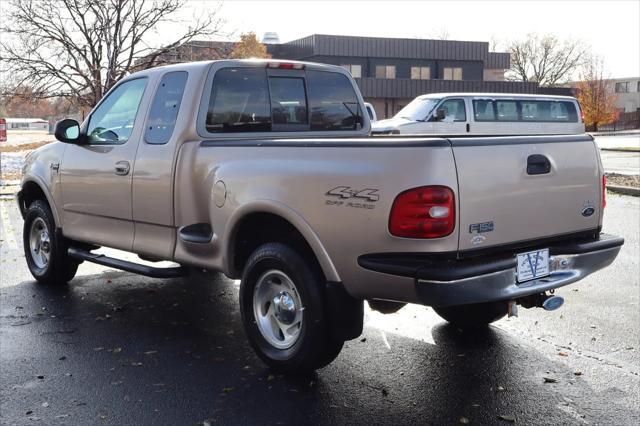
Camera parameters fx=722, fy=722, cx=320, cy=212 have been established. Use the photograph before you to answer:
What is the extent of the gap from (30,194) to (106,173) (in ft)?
6.07

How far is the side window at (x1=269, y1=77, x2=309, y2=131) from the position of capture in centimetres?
581

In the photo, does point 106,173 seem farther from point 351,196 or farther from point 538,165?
point 538,165

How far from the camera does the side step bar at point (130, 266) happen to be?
5.56m

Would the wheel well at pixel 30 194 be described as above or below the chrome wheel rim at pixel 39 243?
above

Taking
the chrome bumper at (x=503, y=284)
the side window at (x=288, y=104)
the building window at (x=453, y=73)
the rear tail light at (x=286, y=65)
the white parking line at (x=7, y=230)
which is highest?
the building window at (x=453, y=73)

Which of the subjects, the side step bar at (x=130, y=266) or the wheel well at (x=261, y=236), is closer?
the wheel well at (x=261, y=236)

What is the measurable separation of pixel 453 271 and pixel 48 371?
9.09 feet

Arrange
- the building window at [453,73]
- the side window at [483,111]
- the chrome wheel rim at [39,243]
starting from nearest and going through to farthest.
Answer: the chrome wheel rim at [39,243] < the side window at [483,111] < the building window at [453,73]

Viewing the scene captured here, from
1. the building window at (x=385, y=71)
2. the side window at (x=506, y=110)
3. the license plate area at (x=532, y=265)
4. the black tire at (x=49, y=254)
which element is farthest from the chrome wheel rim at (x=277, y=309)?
the building window at (x=385, y=71)

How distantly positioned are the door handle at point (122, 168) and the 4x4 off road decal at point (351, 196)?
2.29m

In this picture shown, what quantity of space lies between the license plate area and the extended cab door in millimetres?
3179

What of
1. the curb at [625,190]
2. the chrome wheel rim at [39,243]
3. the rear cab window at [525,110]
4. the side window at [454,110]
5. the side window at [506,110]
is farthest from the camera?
the side window at [506,110]

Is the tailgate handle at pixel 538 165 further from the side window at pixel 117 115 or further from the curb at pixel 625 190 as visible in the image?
the curb at pixel 625 190

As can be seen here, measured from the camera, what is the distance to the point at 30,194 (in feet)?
24.5
